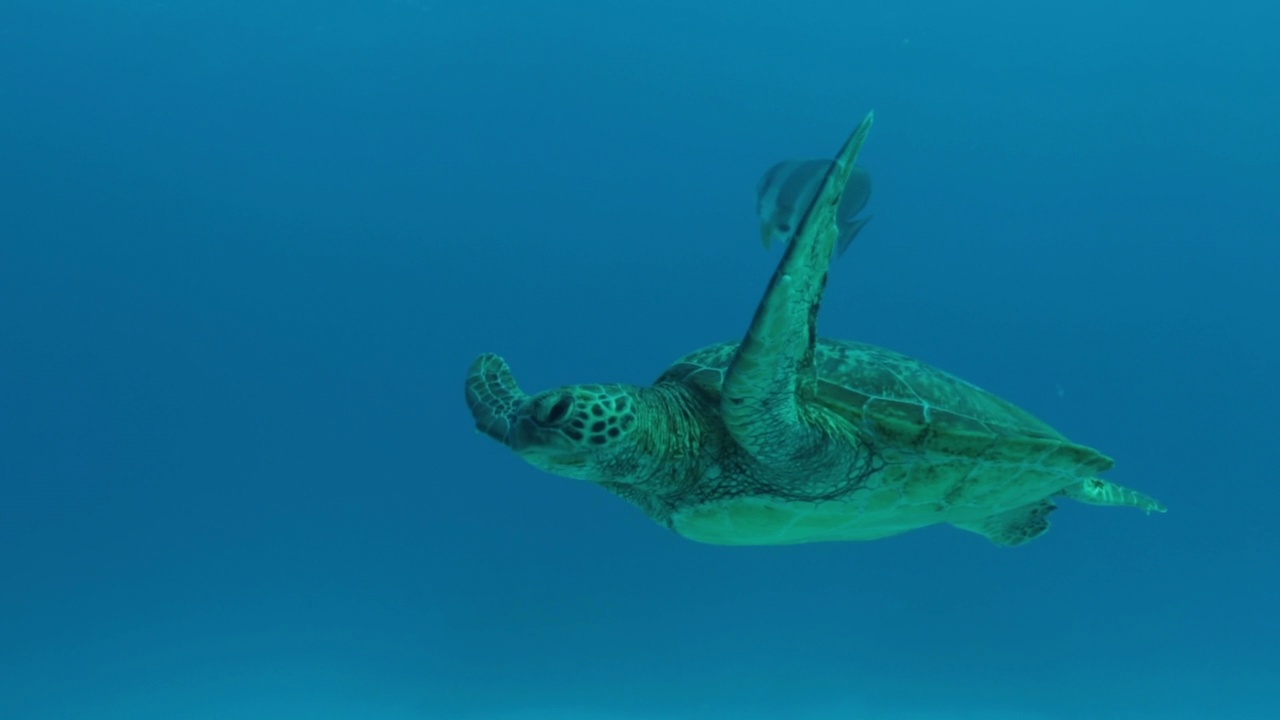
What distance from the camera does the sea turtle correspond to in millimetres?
2818

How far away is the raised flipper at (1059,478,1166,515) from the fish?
1781mm

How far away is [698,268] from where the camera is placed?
25.4m

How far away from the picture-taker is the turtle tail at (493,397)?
3.05 m

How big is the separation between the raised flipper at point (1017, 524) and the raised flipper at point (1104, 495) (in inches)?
6.2

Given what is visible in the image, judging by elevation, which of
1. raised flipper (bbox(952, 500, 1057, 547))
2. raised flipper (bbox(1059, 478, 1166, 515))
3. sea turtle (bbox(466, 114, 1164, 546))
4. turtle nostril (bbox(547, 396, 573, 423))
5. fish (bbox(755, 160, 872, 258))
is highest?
fish (bbox(755, 160, 872, 258))

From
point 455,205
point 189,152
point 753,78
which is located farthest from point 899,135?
point 189,152

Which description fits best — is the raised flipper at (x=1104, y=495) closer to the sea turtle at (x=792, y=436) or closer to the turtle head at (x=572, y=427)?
the sea turtle at (x=792, y=436)

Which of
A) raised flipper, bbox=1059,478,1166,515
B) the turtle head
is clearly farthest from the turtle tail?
raised flipper, bbox=1059,478,1166,515

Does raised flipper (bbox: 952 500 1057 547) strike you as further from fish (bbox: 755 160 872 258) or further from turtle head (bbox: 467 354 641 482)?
turtle head (bbox: 467 354 641 482)

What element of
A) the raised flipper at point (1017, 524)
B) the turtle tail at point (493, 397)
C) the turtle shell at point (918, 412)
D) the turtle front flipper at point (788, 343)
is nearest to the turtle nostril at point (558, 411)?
the turtle tail at point (493, 397)

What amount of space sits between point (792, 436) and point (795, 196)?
1903 millimetres

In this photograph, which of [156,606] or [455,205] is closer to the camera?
[156,606]

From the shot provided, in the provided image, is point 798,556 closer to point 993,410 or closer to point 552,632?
point 552,632

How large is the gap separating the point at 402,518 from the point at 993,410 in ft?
61.8
